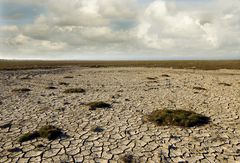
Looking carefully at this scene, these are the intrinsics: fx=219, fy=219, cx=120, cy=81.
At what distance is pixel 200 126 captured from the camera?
10.5m

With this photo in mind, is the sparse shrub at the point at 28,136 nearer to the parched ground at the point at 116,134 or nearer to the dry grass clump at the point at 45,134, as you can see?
the dry grass clump at the point at 45,134

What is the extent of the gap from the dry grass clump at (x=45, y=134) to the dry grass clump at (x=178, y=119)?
15.6ft

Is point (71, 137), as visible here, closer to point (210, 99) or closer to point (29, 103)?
point (29, 103)

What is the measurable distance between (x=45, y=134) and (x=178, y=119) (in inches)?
253

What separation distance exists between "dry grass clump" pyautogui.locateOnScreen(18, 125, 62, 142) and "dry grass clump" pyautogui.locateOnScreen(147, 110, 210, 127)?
4.76 m

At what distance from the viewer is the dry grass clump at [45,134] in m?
8.91

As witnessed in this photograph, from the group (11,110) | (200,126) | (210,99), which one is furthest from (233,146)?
(11,110)

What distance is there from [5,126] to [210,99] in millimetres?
13899

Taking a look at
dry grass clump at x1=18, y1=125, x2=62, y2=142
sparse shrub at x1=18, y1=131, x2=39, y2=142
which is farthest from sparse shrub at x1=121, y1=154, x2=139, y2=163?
sparse shrub at x1=18, y1=131, x2=39, y2=142

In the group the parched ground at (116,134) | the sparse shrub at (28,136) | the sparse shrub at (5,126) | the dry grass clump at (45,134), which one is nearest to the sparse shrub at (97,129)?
the parched ground at (116,134)

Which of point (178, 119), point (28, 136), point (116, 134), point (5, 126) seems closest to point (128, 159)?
point (116, 134)

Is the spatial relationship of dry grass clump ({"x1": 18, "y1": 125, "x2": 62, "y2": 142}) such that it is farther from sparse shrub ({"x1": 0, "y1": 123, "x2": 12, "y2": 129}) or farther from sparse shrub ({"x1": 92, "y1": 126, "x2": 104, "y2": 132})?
sparse shrub ({"x1": 0, "y1": 123, "x2": 12, "y2": 129})

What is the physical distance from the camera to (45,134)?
9.23m

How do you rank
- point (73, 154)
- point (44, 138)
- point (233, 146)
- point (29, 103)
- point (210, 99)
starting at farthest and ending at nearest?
point (210, 99), point (29, 103), point (44, 138), point (233, 146), point (73, 154)
